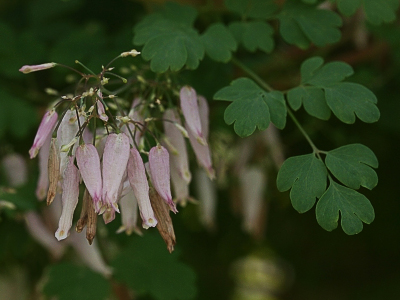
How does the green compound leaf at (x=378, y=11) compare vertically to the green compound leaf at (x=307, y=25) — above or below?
above

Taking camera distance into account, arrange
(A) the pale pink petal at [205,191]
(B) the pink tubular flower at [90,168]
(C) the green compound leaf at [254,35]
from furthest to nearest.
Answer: (A) the pale pink petal at [205,191], (C) the green compound leaf at [254,35], (B) the pink tubular flower at [90,168]

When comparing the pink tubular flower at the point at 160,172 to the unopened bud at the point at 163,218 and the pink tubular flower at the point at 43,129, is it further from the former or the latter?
the pink tubular flower at the point at 43,129

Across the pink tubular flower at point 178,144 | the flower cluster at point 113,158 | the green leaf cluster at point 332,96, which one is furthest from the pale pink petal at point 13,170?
the green leaf cluster at point 332,96

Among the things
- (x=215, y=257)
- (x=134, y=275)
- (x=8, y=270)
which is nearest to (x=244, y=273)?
(x=215, y=257)

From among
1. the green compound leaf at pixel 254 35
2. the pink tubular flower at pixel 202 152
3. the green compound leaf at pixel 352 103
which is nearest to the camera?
the green compound leaf at pixel 352 103

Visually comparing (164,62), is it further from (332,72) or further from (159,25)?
(332,72)

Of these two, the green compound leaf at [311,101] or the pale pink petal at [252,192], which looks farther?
the pale pink petal at [252,192]
